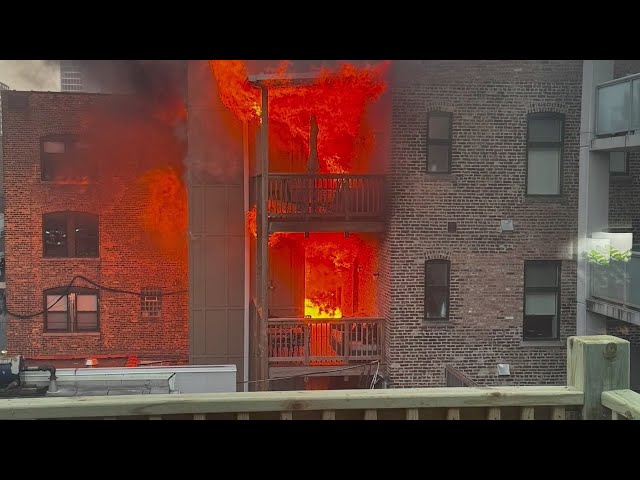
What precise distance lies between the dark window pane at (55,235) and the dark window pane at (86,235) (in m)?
0.30

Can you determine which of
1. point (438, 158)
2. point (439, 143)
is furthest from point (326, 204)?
point (439, 143)

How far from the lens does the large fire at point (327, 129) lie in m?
13.6

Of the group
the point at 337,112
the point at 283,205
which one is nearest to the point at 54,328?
the point at 283,205

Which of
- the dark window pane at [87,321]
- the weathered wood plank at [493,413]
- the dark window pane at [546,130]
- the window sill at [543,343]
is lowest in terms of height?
the dark window pane at [87,321]

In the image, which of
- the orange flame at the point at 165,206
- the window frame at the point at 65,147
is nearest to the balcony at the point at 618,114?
the orange flame at the point at 165,206

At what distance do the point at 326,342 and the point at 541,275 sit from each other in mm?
4077

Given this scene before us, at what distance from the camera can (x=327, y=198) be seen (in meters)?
13.2

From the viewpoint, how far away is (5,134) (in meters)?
17.7

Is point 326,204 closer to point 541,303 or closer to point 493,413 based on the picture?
point 541,303

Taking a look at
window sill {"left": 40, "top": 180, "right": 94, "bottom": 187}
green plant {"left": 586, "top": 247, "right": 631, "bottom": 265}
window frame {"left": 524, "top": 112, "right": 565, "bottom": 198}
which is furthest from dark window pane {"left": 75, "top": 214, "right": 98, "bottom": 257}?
green plant {"left": 586, "top": 247, "right": 631, "bottom": 265}

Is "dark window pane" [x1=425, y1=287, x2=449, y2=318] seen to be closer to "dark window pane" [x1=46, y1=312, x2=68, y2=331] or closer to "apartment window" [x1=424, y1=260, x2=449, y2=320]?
"apartment window" [x1=424, y1=260, x2=449, y2=320]

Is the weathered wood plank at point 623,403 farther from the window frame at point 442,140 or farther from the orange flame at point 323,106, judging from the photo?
the orange flame at point 323,106

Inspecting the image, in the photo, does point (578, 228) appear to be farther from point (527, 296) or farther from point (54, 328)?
point (54, 328)

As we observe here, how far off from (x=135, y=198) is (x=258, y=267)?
5.04 m
